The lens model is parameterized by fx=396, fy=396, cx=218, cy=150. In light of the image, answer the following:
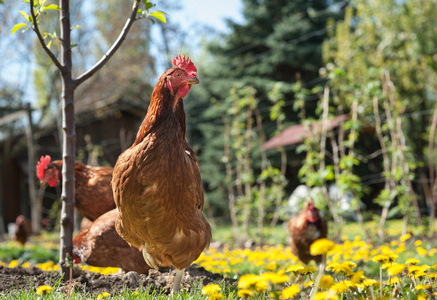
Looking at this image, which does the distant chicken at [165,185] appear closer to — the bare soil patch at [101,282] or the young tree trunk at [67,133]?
the bare soil patch at [101,282]

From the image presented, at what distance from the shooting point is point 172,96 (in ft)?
8.02

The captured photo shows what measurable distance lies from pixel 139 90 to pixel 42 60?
233 inches

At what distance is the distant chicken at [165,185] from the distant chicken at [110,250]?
0.61 meters

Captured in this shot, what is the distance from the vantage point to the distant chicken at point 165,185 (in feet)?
7.57

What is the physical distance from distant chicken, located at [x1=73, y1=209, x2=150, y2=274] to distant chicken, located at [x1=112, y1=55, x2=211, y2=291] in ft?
2.00

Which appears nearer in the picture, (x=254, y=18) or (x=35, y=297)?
(x=35, y=297)

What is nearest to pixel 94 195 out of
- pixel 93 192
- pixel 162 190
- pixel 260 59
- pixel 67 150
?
pixel 93 192

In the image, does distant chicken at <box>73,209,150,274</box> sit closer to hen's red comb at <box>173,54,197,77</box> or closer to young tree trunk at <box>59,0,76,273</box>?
young tree trunk at <box>59,0,76,273</box>

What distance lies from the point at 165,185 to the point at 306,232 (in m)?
2.66

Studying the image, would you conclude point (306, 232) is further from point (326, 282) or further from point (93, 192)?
point (326, 282)

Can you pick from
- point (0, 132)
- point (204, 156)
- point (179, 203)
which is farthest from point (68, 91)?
point (0, 132)

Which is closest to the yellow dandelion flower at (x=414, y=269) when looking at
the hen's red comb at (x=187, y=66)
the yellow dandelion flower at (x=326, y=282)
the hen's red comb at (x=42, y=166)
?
the yellow dandelion flower at (x=326, y=282)

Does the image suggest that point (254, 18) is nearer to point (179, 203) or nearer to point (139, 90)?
point (139, 90)

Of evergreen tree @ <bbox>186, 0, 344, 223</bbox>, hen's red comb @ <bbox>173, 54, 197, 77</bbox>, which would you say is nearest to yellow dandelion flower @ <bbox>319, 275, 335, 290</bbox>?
hen's red comb @ <bbox>173, 54, 197, 77</bbox>
